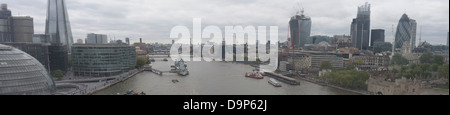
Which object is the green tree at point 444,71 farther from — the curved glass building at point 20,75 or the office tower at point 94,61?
the office tower at point 94,61

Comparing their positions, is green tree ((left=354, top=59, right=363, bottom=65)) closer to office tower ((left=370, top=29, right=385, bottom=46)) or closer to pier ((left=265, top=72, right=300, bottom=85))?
pier ((left=265, top=72, right=300, bottom=85))

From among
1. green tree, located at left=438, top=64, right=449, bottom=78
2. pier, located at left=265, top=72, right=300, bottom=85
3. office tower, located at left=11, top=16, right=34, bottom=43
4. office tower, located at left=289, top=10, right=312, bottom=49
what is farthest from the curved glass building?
office tower, located at left=11, top=16, right=34, bottom=43

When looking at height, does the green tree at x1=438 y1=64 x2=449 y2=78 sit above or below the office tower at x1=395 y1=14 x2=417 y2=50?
below

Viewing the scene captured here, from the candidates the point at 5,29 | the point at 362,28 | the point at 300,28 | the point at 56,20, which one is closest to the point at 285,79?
the point at 300,28

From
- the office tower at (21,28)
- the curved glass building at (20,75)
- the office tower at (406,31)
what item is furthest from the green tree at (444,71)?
the office tower at (21,28)

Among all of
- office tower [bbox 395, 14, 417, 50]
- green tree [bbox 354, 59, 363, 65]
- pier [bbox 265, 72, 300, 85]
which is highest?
office tower [bbox 395, 14, 417, 50]

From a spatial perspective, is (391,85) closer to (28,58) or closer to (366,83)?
(366,83)

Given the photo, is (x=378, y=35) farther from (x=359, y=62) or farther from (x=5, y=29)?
(x=5, y=29)
